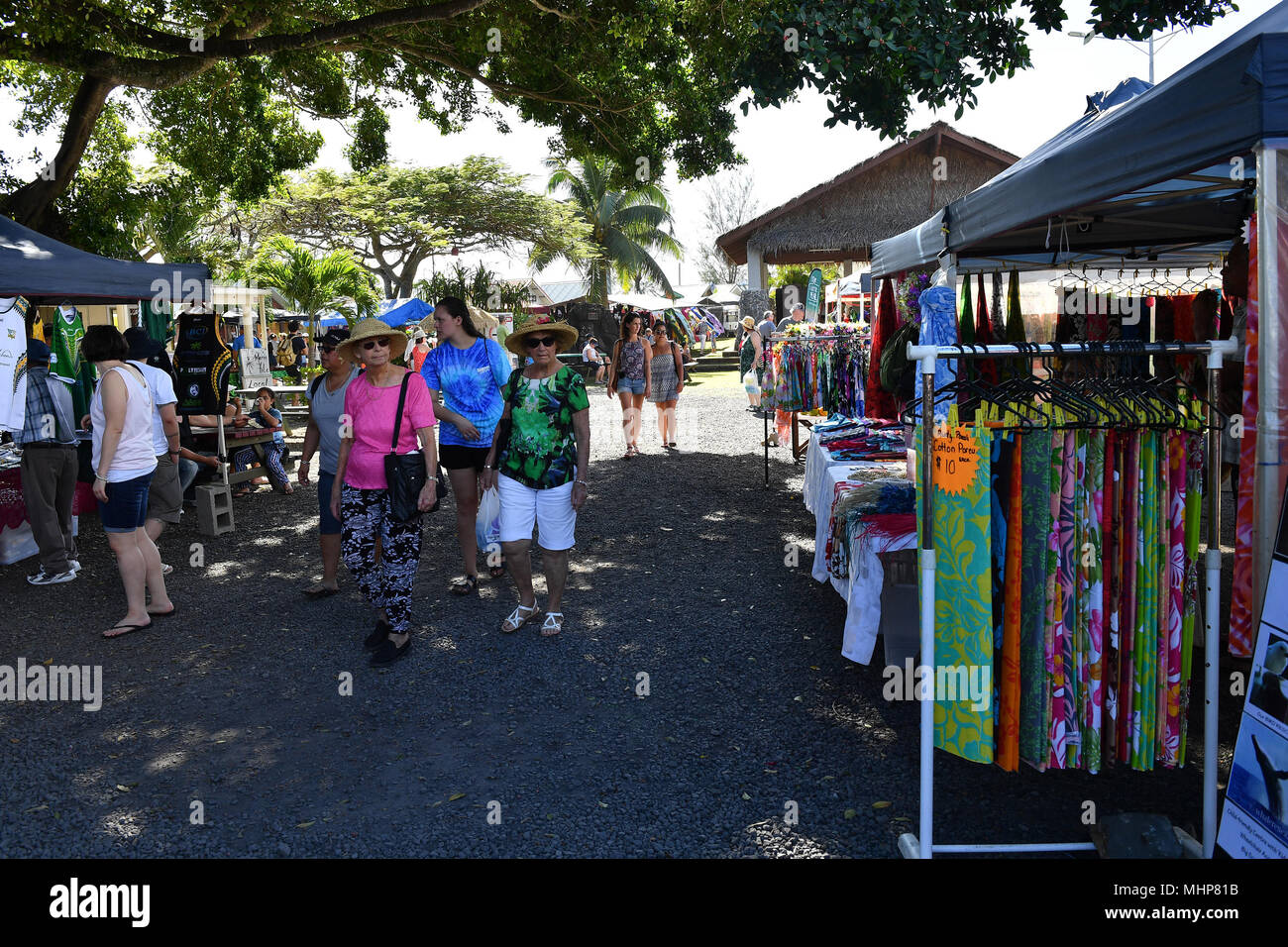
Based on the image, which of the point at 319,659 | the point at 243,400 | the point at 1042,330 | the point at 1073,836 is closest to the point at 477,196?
the point at 243,400

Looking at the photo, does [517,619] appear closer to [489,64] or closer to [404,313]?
[489,64]

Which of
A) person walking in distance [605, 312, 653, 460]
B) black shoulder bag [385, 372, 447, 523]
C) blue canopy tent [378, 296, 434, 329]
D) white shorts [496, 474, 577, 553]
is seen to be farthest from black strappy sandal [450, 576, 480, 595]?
blue canopy tent [378, 296, 434, 329]

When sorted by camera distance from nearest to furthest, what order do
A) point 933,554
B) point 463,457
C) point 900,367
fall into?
1. point 933,554
2. point 900,367
3. point 463,457

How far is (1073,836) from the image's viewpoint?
3285mm

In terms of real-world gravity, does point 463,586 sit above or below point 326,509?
below

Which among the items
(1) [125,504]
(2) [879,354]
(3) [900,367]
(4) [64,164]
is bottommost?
(1) [125,504]

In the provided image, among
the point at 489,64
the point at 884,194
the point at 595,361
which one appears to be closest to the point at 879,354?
the point at 489,64

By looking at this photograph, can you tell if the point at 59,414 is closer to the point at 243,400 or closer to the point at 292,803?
the point at 292,803

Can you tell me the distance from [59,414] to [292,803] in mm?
4755

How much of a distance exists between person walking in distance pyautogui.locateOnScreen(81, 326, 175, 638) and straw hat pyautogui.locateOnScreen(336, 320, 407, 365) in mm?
1186

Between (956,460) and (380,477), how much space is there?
3152mm

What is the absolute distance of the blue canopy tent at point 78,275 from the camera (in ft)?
22.8

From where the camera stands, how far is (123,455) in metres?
5.49
